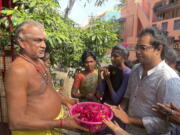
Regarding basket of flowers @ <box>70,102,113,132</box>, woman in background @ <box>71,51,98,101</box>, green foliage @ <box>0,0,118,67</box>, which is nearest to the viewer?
basket of flowers @ <box>70,102,113,132</box>

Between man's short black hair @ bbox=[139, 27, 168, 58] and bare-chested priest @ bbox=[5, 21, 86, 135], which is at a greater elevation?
man's short black hair @ bbox=[139, 27, 168, 58]

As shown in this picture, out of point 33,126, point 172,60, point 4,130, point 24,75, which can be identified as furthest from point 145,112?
point 4,130

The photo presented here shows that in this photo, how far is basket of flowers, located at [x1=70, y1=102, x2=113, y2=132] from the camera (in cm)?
193

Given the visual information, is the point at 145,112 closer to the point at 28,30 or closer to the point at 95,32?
the point at 28,30

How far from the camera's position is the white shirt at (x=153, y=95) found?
179 centimetres

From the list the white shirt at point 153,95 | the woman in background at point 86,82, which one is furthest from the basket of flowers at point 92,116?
the woman in background at point 86,82

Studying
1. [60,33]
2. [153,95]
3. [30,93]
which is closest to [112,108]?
[153,95]

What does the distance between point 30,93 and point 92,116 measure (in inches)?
25.7

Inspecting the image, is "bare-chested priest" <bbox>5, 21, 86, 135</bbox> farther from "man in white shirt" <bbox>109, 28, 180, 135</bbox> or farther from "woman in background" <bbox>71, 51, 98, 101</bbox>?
"woman in background" <bbox>71, 51, 98, 101</bbox>

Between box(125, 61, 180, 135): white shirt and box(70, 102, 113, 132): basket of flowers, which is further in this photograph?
box(70, 102, 113, 132): basket of flowers

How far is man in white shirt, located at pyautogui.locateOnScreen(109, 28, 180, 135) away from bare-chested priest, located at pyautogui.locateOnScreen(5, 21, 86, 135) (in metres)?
0.65

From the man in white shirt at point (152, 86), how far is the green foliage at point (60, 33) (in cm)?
151

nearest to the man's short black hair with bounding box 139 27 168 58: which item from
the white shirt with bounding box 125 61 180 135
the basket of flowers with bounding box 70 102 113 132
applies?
the white shirt with bounding box 125 61 180 135

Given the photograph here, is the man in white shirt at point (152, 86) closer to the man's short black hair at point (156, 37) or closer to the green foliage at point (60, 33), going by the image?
the man's short black hair at point (156, 37)
